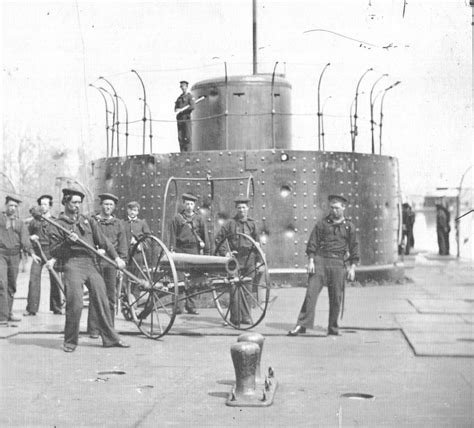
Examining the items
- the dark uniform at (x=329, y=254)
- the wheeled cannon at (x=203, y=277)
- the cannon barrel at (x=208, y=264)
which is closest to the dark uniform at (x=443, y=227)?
the wheeled cannon at (x=203, y=277)

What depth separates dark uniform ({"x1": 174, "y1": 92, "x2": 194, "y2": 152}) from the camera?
15.1 meters

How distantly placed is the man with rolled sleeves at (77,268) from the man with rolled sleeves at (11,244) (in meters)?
2.40

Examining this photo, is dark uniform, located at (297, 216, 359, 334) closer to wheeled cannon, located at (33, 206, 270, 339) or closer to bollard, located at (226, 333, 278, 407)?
wheeled cannon, located at (33, 206, 270, 339)

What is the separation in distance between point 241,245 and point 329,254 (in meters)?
1.19

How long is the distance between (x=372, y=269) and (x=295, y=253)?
1.64 m

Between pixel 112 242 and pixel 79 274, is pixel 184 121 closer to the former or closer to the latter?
pixel 112 242

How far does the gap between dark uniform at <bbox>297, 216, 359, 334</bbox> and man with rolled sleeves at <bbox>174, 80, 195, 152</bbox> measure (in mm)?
5603

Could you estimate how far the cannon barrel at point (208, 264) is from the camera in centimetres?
953

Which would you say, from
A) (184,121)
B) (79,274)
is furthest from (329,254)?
(184,121)

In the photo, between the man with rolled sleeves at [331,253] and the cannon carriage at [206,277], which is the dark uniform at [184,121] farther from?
the man with rolled sleeves at [331,253]

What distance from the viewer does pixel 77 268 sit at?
8641 mm

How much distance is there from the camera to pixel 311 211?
1441cm

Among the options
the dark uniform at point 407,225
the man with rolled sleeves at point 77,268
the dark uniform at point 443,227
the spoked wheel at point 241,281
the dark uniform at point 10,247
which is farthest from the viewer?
the dark uniform at point 407,225

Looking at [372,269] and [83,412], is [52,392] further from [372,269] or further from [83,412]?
[372,269]
